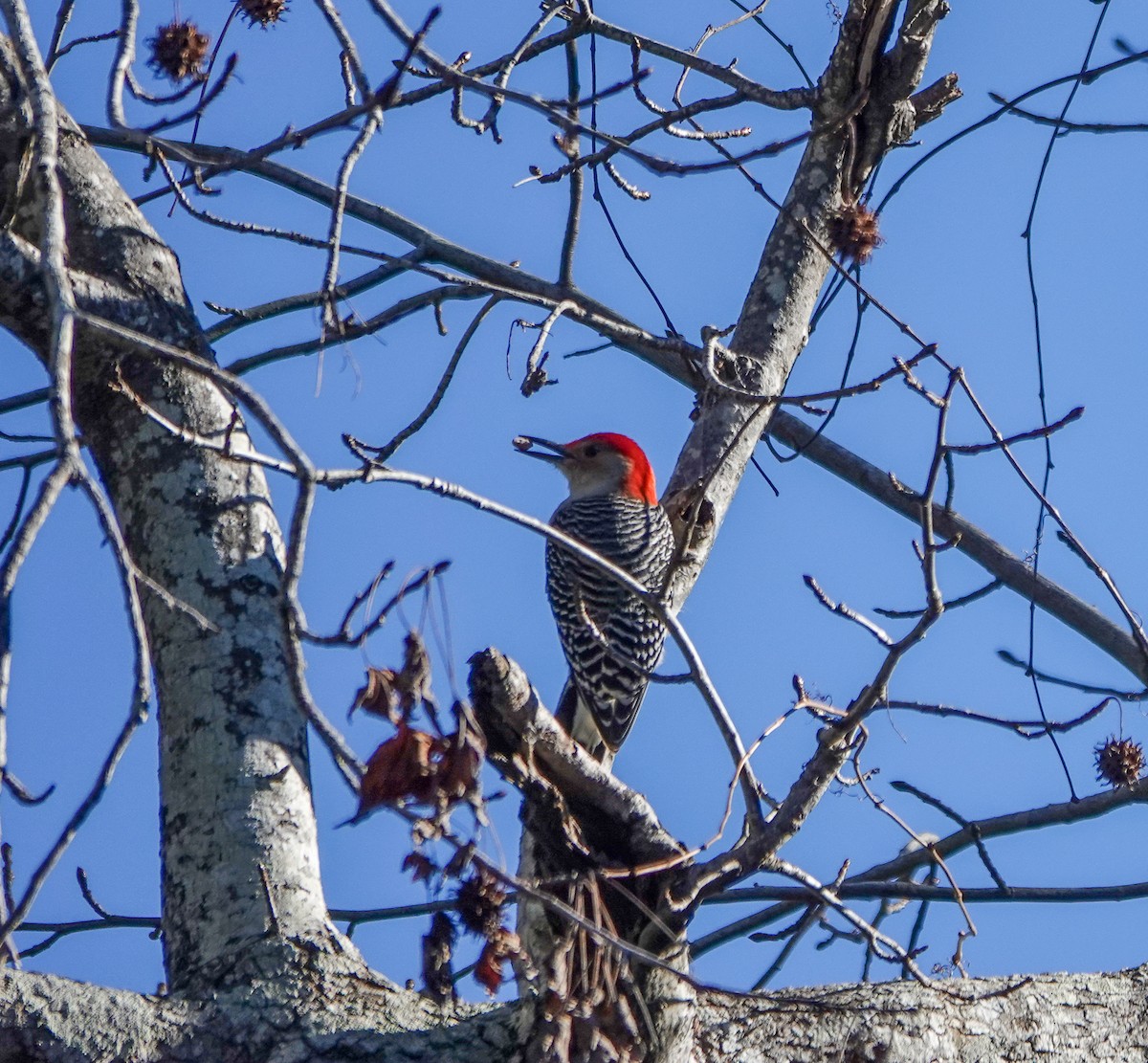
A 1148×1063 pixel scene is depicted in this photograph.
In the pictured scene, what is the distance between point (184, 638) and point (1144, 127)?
131 inches

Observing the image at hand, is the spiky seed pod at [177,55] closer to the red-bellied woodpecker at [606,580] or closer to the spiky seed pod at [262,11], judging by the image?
the spiky seed pod at [262,11]

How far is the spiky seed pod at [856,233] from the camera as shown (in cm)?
534

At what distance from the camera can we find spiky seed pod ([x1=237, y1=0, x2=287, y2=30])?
4.68m

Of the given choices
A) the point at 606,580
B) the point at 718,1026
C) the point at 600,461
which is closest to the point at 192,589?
the point at 718,1026

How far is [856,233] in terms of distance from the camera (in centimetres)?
534

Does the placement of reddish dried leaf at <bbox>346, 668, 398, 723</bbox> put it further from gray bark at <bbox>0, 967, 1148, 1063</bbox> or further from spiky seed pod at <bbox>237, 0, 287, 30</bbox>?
spiky seed pod at <bbox>237, 0, 287, 30</bbox>

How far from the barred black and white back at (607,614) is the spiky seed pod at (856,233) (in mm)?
1316

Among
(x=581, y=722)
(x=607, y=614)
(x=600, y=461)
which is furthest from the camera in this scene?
(x=600, y=461)

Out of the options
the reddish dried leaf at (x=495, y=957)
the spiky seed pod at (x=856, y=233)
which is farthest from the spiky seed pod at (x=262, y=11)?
the reddish dried leaf at (x=495, y=957)

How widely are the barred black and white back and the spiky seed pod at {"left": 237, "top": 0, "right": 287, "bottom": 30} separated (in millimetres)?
2262

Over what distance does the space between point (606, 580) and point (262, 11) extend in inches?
155

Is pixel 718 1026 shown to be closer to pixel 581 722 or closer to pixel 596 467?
pixel 581 722

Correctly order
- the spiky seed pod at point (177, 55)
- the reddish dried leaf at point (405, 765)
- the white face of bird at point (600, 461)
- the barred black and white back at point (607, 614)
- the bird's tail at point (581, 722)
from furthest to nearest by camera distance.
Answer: the white face of bird at point (600, 461) < the bird's tail at point (581, 722) < the barred black and white back at point (607, 614) < the spiky seed pod at point (177, 55) < the reddish dried leaf at point (405, 765)

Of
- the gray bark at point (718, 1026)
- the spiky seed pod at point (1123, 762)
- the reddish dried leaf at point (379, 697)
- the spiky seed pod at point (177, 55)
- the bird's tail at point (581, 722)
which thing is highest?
the spiky seed pod at point (177, 55)
